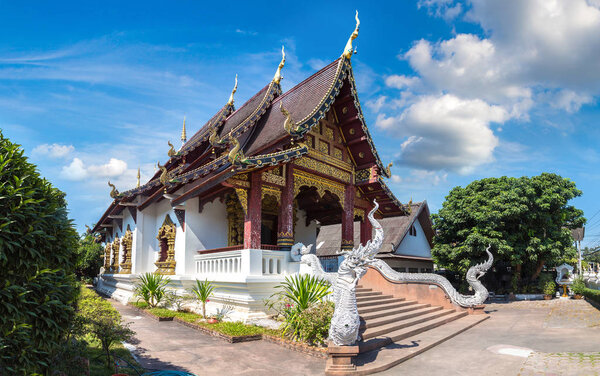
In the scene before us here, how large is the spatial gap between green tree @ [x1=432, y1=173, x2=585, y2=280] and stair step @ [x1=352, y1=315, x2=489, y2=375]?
26.8ft

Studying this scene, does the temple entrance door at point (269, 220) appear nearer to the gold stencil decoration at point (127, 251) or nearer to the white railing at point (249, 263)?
the white railing at point (249, 263)

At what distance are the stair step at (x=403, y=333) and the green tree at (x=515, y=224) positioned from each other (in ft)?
22.1

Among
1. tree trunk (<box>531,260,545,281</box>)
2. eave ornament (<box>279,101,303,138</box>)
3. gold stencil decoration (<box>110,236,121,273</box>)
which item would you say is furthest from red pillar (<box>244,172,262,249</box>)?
tree trunk (<box>531,260,545,281</box>)

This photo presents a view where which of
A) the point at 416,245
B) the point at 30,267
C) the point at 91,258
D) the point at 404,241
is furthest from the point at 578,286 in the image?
the point at 91,258

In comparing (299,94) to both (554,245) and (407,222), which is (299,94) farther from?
(554,245)

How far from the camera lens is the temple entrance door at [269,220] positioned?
1412cm

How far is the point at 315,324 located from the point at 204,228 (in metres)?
5.97

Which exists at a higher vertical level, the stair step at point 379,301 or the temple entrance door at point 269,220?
the temple entrance door at point 269,220

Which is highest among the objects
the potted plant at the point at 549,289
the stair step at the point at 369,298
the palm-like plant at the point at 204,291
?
the palm-like plant at the point at 204,291

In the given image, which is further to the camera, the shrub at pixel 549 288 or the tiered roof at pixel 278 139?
the shrub at pixel 549 288

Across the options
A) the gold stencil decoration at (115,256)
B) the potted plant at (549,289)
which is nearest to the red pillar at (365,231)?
the potted plant at (549,289)

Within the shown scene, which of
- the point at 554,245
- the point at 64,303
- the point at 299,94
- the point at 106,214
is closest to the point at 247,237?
the point at 299,94

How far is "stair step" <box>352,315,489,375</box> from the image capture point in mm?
6418

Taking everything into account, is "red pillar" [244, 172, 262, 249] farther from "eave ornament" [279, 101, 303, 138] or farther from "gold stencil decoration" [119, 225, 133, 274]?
"gold stencil decoration" [119, 225, 133, 274]
